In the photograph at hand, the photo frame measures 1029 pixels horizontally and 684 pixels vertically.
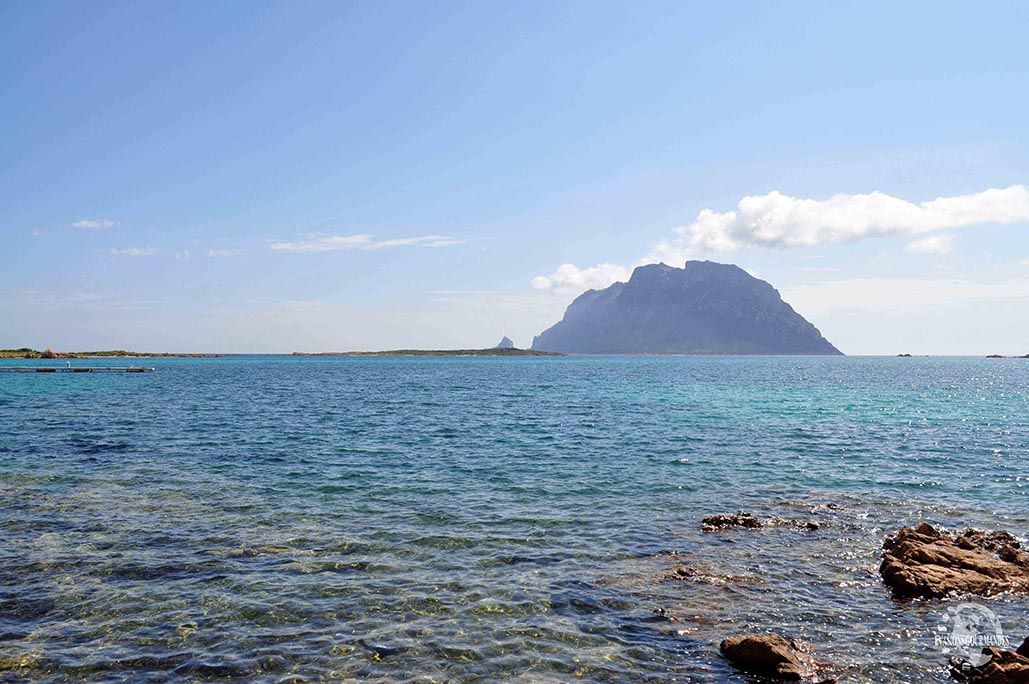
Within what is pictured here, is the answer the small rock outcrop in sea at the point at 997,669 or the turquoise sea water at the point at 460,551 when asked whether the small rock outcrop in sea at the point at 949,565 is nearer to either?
the turquoise sea water at the point at 460,551

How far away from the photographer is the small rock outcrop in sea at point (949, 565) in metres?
18.1

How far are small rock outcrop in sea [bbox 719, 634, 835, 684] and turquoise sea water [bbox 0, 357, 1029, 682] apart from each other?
1.64ft

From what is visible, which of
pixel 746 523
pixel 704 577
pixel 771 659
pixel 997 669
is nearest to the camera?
pixel 997 669

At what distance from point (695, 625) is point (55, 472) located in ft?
115

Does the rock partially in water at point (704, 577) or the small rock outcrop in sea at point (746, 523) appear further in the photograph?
the small rock outcrop in sea at point (746, 523)

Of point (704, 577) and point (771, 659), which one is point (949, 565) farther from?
point (771, 659)

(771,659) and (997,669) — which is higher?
(997,669)

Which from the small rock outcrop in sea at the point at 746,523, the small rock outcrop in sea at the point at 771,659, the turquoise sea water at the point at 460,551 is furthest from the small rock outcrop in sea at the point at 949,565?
the small rock outcrop in sea at the point at 771,659

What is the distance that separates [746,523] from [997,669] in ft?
41.0

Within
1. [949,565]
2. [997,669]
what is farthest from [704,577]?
[949,565]

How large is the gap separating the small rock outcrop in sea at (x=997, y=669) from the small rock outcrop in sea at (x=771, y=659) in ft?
10.3

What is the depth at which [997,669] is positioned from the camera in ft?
40.8

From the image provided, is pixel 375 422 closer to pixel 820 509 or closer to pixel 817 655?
pixel 820 509

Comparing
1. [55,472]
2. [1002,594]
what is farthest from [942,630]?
[55,472]
